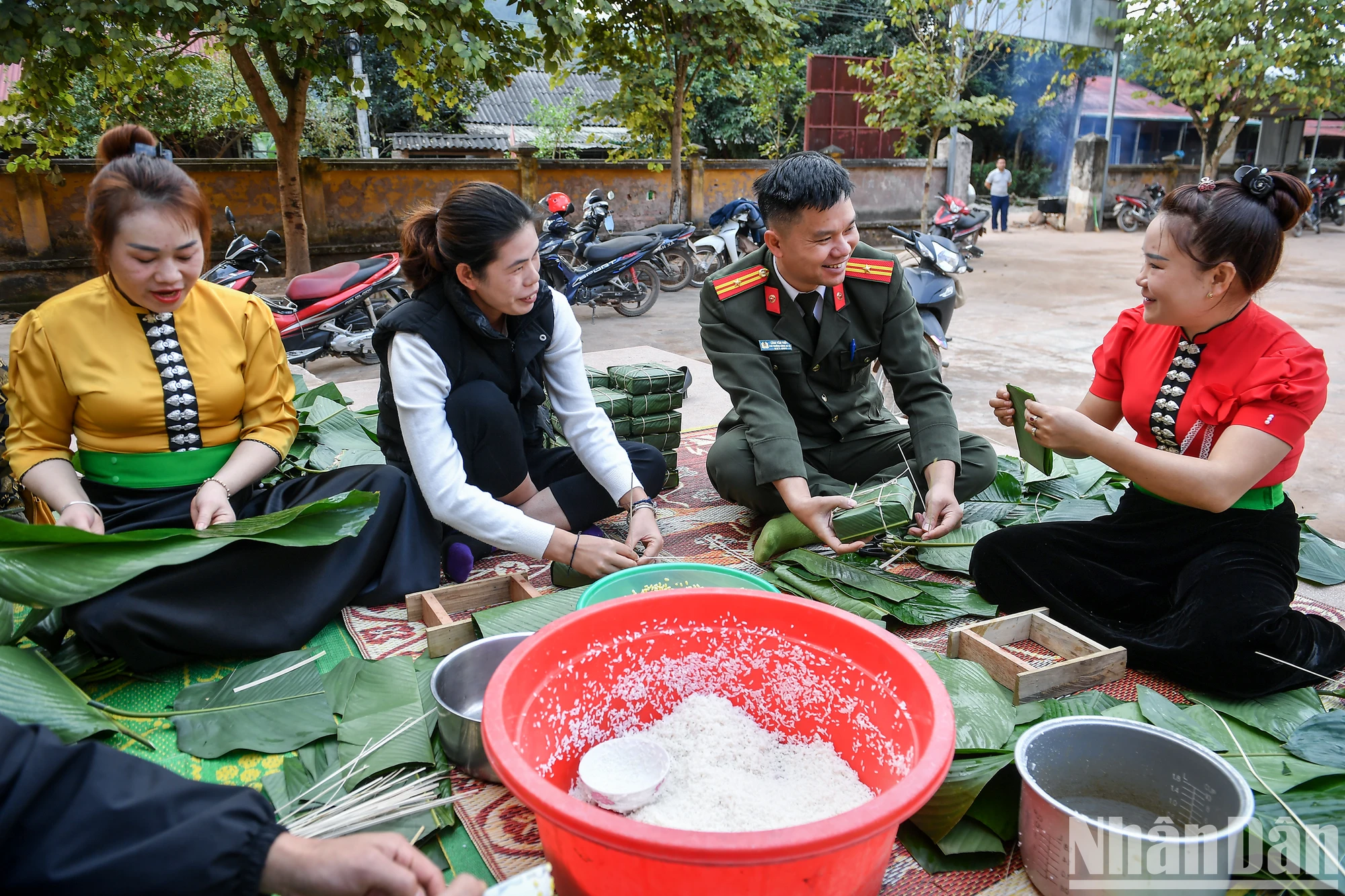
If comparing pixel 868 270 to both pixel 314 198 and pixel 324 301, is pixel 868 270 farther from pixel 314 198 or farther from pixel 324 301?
pixel 314 198

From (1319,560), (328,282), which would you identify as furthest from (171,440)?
(328,282)

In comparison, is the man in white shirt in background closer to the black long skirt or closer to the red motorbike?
the red motorbike

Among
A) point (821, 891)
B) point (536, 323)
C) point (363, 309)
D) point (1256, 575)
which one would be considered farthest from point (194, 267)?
point (363, 309)

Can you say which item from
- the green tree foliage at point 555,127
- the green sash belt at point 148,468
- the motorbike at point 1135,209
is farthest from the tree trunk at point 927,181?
the green sash belt at point 148,468

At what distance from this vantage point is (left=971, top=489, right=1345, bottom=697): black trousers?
1.52m

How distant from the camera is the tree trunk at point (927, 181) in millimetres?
11125

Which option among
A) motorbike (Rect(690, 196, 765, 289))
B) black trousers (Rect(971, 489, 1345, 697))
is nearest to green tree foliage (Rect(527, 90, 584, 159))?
motorbike (Rect(690, 196, 765, 289))

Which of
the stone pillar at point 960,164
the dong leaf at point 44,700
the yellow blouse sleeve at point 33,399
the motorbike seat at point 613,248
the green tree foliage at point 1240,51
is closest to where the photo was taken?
the dong leaf at point 44,700

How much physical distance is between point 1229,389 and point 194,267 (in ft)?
6.47

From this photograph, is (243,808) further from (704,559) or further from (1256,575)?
(1256,575)

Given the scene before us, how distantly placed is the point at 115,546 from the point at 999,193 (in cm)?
1408

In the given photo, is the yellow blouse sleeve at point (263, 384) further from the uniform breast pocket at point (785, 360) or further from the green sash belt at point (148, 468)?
the uniform breast pocket at point (785, 360)

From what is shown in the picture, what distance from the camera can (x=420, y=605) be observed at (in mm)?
1869

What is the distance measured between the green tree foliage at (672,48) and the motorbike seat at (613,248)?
6.09 ft
